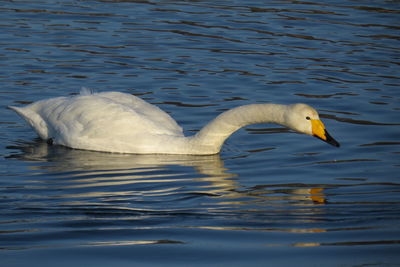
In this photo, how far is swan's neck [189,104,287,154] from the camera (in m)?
Answer: 11.2

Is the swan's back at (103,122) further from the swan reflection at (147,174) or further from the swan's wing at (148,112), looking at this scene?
the swan reflection at (147,174)

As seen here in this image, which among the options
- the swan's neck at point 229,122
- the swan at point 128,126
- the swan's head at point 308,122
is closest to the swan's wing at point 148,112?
the swan at point 128,126

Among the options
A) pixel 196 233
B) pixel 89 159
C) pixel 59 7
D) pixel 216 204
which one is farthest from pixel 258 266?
pixel 59 7

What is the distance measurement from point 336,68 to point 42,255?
9.84 metres

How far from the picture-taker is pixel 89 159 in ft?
38.4

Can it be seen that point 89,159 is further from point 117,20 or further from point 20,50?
point 117,20

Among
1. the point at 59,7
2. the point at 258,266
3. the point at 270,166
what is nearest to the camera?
the point at 258,266

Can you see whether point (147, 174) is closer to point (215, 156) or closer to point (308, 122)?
point (215, 156)

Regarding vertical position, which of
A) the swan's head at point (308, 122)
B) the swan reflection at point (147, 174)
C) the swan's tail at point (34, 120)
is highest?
the swan's head at point (308, 122)

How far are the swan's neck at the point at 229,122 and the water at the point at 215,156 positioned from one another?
8.7 inches

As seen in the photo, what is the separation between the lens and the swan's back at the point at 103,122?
1198cm

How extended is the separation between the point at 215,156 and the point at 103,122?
153 cm

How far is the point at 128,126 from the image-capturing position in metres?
12.0

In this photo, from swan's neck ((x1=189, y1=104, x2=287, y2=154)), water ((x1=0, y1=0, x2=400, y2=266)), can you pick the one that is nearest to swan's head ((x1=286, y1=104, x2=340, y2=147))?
swan's neck ((x1=189, y1=104, x2=287, y2=154))
